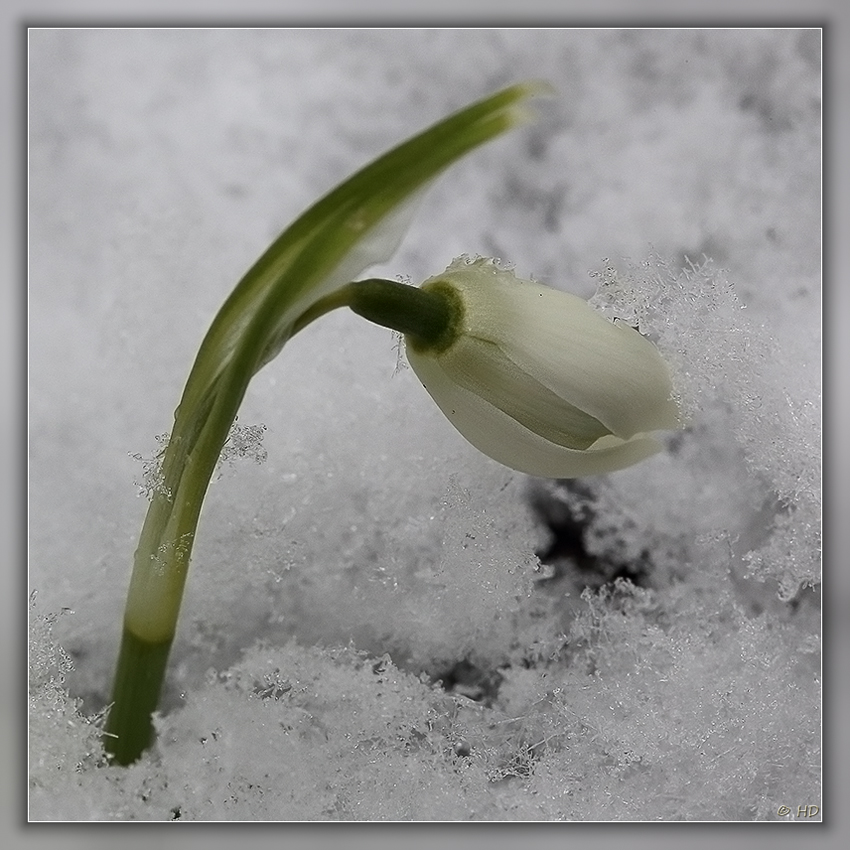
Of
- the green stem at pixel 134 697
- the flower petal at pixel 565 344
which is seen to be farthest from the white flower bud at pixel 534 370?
the green stem at pixel 134 697

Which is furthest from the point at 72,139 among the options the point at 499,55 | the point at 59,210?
the point at 499,55

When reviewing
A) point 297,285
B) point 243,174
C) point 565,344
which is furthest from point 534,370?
point 243,174

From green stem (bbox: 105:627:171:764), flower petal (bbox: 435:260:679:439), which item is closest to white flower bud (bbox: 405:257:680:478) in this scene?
flower petal (bbox: 435:260:679:439)

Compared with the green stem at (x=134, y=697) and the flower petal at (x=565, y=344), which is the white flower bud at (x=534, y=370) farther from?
the green stem at (x=134, y=697)

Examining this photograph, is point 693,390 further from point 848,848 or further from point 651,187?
A: point 848,848

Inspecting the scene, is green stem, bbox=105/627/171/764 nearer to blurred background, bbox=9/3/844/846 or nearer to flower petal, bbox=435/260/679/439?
→ blurred background, bbox=9/3/844/846
